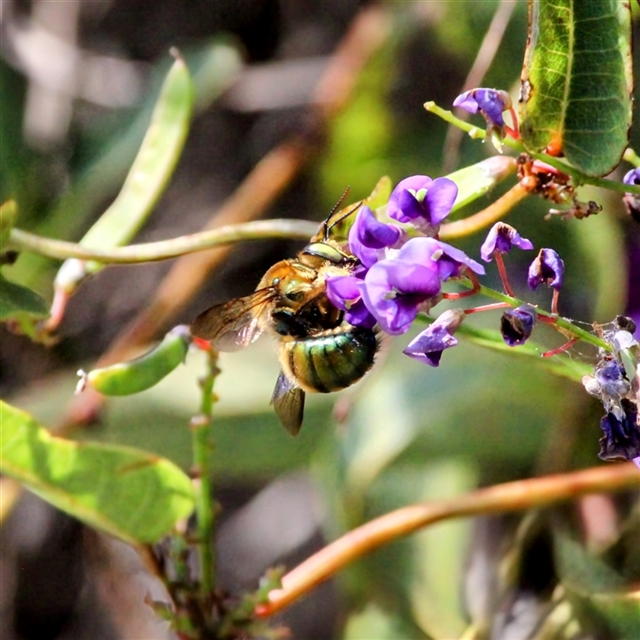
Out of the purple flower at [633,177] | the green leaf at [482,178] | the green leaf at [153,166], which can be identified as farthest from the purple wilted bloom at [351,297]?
the green leaf at [153,166]

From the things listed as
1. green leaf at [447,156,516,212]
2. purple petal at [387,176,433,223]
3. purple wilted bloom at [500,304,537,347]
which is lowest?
purple wilted bloom at [500,304,537,347]

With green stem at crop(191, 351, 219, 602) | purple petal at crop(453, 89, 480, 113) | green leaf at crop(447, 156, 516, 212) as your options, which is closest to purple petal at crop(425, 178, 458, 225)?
purple petal at crop(453, 89, 480, 113)

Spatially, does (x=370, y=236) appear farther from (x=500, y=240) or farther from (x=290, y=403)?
(x=290, y=403)

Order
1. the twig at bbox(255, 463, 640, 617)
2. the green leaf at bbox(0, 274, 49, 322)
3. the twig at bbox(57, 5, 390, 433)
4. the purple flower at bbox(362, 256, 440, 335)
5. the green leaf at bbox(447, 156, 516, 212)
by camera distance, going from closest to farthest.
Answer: the purple flower at bbox(362, 256, 440, 335), the green leaf at bbox(447, 156, 516, 212), the green leaf at bbox(0, 274, 49, 322), the twig at bbox(255, 463, 640, 617), the twig at bbox(57, 5, 390, 433)

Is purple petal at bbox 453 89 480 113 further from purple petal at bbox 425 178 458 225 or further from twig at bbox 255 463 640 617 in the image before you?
twig at bbox 255 463 640 617

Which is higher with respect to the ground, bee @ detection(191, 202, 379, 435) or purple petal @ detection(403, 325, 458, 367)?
purple petal @ detection(403, 325, 458, 367)

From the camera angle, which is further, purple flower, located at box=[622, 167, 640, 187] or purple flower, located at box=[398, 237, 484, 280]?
purple flower, located at box=[622, 167, 640, 187]

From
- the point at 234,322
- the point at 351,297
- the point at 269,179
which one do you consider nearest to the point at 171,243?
the point at 234,322

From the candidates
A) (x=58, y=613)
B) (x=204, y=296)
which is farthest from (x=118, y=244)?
(x=58, y=613)
